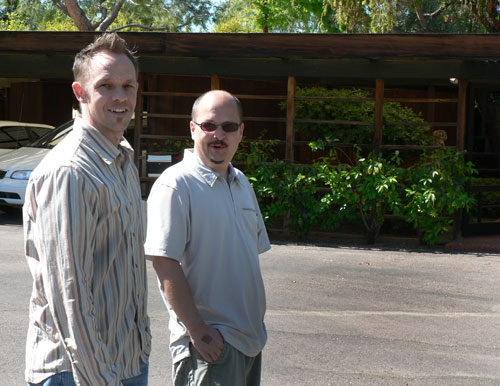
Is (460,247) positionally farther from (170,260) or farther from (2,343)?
(170,260)

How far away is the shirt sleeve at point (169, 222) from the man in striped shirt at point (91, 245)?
33 cm

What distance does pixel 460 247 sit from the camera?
1120cm

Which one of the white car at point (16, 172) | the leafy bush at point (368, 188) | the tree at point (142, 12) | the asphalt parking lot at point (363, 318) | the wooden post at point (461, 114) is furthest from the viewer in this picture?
the tree at point (142, 12)

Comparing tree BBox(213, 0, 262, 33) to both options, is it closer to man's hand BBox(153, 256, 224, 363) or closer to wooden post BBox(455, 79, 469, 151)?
wooden post BBox(455, 79, 469, 151)

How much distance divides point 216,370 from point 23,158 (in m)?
11.0

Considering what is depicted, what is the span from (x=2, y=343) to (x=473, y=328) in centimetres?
397

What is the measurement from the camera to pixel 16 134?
1555 centimetres

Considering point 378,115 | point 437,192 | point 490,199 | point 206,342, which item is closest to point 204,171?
point 206,342

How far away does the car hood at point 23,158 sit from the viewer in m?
12.8

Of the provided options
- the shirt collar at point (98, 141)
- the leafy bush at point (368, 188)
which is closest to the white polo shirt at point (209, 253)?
the shirt collar at point (98, 141)

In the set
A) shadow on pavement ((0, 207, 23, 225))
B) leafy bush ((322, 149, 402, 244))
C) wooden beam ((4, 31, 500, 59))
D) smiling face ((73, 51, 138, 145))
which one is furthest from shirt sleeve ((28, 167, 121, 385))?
shadow on pavement ((0, 207, 23, 225))

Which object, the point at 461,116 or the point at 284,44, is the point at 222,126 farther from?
the point at 461,116

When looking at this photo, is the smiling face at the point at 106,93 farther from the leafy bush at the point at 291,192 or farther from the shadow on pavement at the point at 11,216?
the shadow on pavement at the point at 11,216

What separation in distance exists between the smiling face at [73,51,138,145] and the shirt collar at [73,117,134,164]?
0.03 meters
